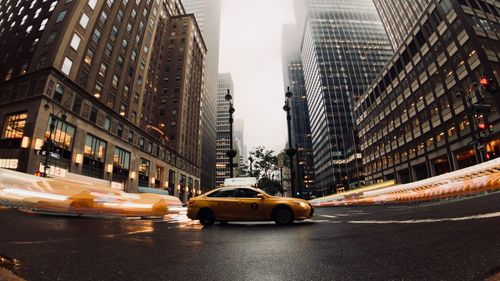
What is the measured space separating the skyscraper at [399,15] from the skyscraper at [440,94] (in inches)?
663

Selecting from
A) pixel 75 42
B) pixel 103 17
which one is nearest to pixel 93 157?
pixel 75 42

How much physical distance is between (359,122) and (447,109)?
3655cm

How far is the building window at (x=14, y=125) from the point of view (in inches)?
1002

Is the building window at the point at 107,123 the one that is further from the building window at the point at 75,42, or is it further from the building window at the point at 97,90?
the building window at the point at 75,42

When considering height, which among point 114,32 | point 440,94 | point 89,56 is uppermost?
point 114,32

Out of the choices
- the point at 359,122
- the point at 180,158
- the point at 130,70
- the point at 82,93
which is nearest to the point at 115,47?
the point at 130,70

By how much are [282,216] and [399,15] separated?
82.4 m

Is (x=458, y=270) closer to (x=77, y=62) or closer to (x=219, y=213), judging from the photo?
(x=219, y=213)

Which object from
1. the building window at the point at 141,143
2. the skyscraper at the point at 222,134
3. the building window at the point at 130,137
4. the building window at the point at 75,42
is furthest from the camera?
the skyscraper at the point at 222,134

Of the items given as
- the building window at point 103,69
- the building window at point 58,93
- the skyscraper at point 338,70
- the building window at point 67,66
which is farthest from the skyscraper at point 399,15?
the building window at point 58,93

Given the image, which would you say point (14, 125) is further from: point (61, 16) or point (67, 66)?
point (61, 16)

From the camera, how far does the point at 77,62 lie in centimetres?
3152

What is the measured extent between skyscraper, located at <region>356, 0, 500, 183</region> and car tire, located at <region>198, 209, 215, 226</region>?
2187 cm

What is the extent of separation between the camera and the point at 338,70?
112 m
